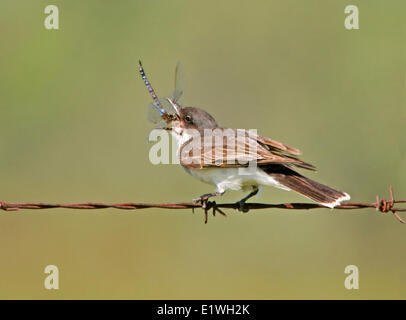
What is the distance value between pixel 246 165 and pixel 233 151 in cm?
22

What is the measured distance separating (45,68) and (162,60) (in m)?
2.50

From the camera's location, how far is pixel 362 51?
12.6 m

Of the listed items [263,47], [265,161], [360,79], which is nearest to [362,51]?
[360,79]

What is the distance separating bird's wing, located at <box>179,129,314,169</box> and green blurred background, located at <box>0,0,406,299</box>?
344cm

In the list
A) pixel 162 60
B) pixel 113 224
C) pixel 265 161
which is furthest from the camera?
pixel 162 60

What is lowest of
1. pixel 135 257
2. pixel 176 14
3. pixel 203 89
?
pixel 135 257

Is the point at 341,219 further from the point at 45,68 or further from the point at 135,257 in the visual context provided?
Result: the point at 45,68

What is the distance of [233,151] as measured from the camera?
633 cm

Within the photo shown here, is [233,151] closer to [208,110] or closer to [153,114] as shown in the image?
[153,114]

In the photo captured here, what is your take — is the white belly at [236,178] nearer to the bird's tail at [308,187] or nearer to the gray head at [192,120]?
the bird's tail at [308,187]

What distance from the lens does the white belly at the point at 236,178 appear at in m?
6.28

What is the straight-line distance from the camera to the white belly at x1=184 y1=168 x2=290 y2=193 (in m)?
6.28

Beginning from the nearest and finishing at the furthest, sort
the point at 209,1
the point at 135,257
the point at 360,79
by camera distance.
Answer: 1. the point at 135,257
2. the point at 360,79
3. the point at 209,1

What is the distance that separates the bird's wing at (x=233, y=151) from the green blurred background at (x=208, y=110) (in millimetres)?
3444
